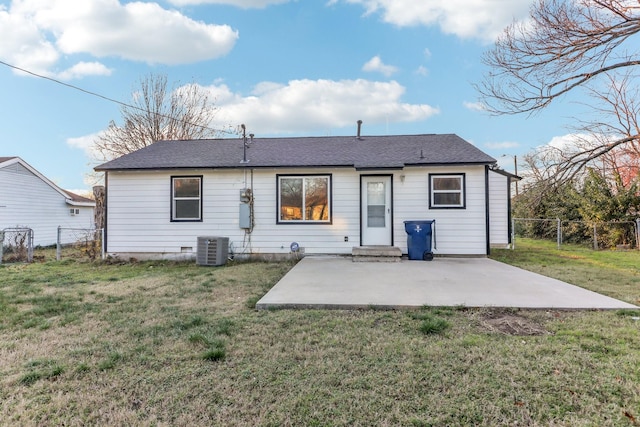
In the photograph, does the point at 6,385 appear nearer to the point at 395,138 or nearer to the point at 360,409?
the point at 360,409

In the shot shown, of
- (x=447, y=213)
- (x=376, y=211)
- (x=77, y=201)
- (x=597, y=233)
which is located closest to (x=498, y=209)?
(x=447, y=213)

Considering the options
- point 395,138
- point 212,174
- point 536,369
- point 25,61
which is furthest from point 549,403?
point 25,61

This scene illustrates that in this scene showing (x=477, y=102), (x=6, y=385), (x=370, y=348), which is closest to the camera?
(x=6, y=385)

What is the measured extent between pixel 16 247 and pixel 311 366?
12984 millimetres

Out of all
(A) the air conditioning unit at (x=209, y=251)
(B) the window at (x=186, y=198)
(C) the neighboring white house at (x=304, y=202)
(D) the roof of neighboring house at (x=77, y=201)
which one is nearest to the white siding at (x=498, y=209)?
(C) the neighboring white house at (x=304, y=202)

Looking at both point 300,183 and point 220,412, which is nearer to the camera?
point 220,412

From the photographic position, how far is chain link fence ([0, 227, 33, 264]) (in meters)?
9.64

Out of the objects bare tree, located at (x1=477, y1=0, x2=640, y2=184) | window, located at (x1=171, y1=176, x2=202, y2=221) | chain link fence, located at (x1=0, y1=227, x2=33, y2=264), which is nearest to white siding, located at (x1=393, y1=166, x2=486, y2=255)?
bare tree, located at (x1=477, y1=0, x2=640, y2=184)

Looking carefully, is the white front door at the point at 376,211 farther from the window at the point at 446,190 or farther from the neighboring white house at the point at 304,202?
the window at the point at 446,190

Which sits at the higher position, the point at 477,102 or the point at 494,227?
the point at 477,102

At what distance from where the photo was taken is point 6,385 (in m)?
2.39

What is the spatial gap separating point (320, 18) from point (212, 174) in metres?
7.52

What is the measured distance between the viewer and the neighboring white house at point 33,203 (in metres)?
13.2

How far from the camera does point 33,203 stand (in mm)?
→ 14555
